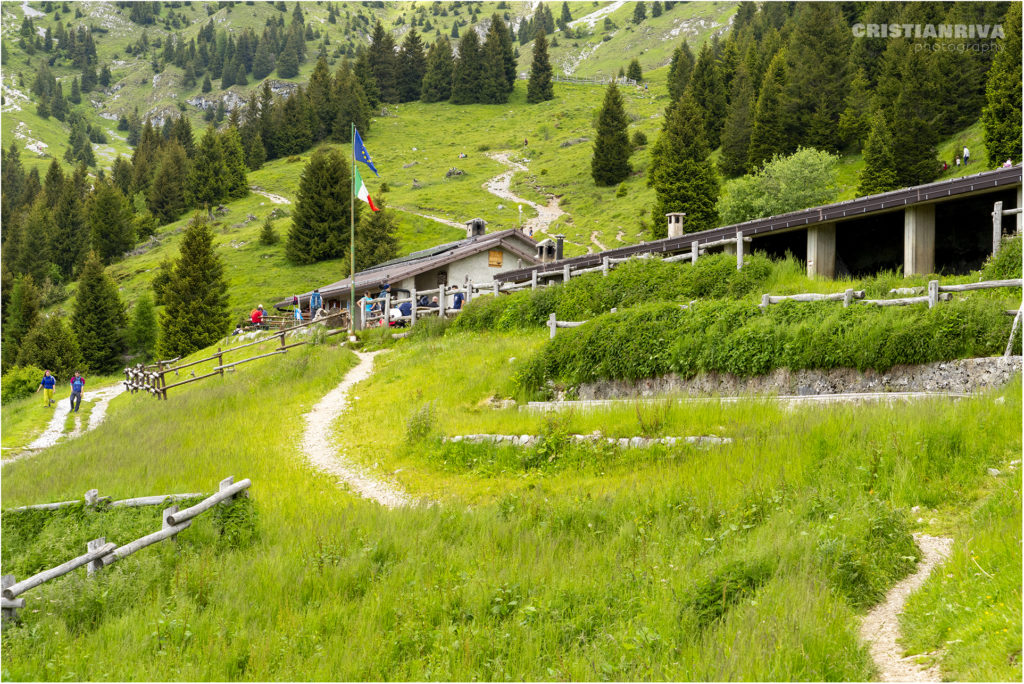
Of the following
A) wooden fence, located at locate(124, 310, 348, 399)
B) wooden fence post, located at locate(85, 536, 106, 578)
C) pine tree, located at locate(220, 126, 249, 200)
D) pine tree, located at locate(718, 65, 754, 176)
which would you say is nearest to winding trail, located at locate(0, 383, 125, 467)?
wooden fence, located at locate(124, 310, 348, 399)

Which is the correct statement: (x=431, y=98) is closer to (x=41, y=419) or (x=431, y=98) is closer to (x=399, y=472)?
(x=41, y=419)

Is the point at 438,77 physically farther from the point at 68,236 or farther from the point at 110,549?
the point at 110,549

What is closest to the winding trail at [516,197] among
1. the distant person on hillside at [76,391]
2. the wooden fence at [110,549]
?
the distant person on hillside at [76,391]

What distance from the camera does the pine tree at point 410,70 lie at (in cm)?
15100

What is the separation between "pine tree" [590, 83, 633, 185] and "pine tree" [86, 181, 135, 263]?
58766 mm

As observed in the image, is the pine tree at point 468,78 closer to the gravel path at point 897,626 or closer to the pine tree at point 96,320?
the pine tree at point 96,320

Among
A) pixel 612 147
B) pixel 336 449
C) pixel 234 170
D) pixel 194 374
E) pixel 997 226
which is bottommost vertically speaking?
pixel 194 374

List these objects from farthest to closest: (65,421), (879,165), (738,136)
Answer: (738,136) → (879,165) → (65,421)

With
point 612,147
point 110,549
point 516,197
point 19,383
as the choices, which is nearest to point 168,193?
point 516,197

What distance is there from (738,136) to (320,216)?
138ft

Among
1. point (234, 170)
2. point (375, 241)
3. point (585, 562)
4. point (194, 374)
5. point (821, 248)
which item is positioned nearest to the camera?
point (585, 562)

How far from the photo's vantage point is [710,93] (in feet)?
285

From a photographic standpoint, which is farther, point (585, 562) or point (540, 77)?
point (540, 77)

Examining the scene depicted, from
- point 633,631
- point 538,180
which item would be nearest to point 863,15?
point 538,180
